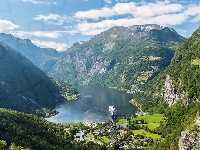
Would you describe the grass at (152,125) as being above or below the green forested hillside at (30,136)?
below

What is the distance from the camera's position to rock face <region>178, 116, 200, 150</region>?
311 ft

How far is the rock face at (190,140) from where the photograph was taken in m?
94.9

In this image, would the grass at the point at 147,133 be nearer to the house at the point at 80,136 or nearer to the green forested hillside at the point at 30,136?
the house at the point at 80,136

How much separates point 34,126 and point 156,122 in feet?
280

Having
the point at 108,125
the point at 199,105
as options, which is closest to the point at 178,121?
the point at 199,105

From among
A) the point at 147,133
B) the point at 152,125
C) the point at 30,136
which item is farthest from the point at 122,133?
the point at 30,136

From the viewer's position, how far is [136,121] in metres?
185

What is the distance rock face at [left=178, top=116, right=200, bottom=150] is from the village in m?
40.0

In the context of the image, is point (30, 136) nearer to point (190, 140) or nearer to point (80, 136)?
point (80, 136)

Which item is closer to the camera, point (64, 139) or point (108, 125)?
point (64, 139)

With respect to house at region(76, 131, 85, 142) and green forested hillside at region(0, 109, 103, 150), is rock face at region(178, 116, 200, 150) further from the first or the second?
house at region(76, 131, 85, 142)

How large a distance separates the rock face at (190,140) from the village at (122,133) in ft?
131

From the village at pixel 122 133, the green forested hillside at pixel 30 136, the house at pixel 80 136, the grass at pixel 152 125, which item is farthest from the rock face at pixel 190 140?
the grass at pixel 152 125

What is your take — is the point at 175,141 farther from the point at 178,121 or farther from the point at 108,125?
the point at 108,125
